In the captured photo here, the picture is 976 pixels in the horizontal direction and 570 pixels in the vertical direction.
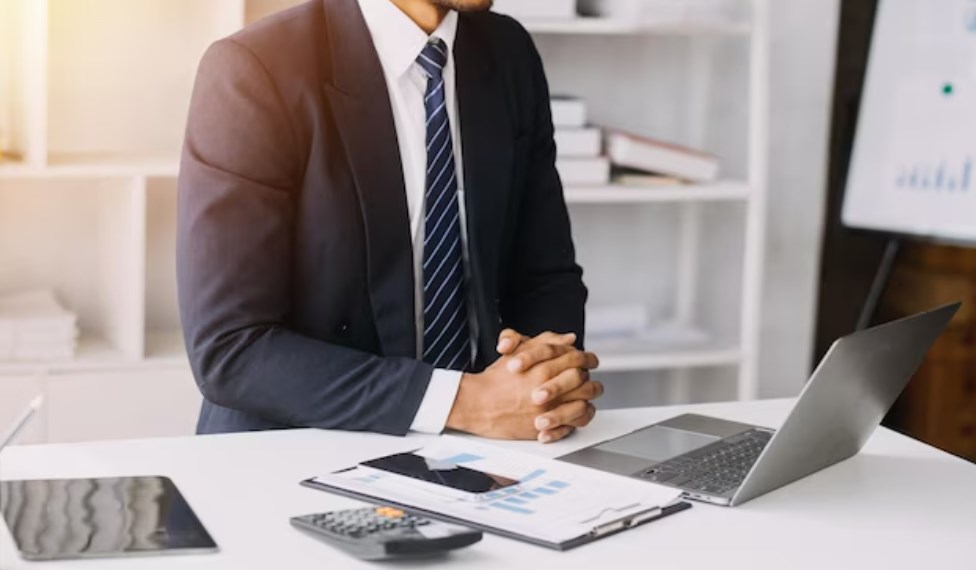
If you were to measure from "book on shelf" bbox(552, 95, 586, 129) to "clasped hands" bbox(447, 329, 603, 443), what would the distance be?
143 cm

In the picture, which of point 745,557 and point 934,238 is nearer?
point 745,557

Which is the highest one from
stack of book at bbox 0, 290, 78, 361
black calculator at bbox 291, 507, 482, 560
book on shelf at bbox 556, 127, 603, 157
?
book on shelf at bbox 556, 127, 603, 157

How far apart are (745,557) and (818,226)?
2496 mm

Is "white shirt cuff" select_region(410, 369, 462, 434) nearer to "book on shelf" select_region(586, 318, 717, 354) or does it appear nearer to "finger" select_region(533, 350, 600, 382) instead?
"finger" select_region(533, 350, 600, 382)

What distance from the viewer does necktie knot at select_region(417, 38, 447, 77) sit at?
2.15 m

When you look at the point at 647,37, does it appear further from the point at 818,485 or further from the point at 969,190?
the point at 818,485

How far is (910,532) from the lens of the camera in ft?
4.82

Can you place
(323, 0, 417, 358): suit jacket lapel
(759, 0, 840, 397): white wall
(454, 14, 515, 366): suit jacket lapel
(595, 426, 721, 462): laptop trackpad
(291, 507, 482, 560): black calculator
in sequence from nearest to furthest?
(291, 507, 482, 560): black calculator < (595, 426, 721, 462): laptop trackpad < (323, 0, 417, 358): suit jacket lapel < (454, 14, 515, 366): suit jacket lapel < (759, 0, 840, 397): white wall

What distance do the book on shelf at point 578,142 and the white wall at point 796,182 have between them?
643 millimetres

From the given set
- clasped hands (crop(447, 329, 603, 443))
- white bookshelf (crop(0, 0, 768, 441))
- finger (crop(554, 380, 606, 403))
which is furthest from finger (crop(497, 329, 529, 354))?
white bookshelf (crop(0, 0, 768, 441))

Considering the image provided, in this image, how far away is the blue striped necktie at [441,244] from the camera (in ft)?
6.91

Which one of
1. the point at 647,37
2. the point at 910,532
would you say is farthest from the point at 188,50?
the point at 910,532

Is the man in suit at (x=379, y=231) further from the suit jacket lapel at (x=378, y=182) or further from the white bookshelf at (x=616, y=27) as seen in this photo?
the white bookshelf at (x=616, y=27)

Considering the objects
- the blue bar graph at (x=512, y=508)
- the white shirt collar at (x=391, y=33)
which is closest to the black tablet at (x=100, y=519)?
the blue bar graph at (x=512, y=508)
